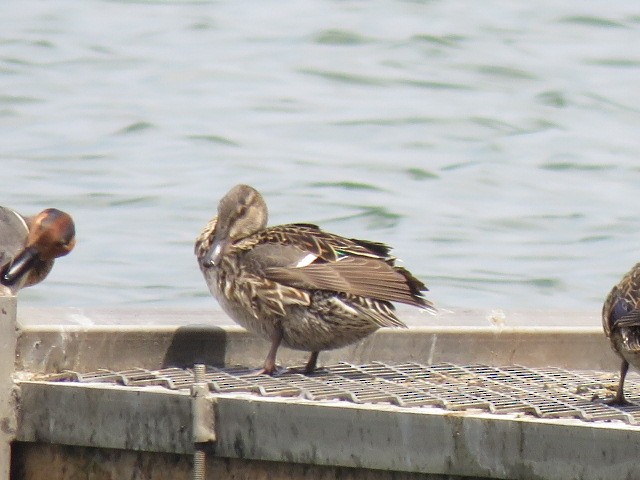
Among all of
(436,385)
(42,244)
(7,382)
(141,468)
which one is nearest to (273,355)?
(436,385)

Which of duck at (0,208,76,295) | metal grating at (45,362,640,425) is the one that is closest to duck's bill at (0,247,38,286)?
duck at (0,208,76,295)

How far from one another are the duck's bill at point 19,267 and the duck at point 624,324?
3557 millimetres

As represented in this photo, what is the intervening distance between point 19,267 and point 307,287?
2527 mm

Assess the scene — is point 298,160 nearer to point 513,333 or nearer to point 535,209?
point 535,209

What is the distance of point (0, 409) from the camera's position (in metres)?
5.36

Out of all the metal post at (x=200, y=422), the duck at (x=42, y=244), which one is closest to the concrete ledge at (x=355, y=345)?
the metal post at (x=200, y=422)

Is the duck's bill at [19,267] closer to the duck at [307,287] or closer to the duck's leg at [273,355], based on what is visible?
the duck at [307,287]

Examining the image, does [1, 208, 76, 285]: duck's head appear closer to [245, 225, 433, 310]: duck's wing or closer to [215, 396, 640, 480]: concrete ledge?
[245, 225, 433, 310]: duck's wing

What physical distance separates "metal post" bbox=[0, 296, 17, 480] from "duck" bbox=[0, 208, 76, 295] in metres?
2.89

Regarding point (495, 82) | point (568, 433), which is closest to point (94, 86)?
point (495, 82)

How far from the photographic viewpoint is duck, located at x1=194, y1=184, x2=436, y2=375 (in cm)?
615

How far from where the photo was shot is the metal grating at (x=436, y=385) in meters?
5.23

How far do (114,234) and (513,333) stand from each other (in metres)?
9.71

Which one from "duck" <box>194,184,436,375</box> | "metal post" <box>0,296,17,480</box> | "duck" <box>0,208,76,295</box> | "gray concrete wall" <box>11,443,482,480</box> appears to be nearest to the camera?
"gray concrete wall" <box>11,443,482,480</box>
